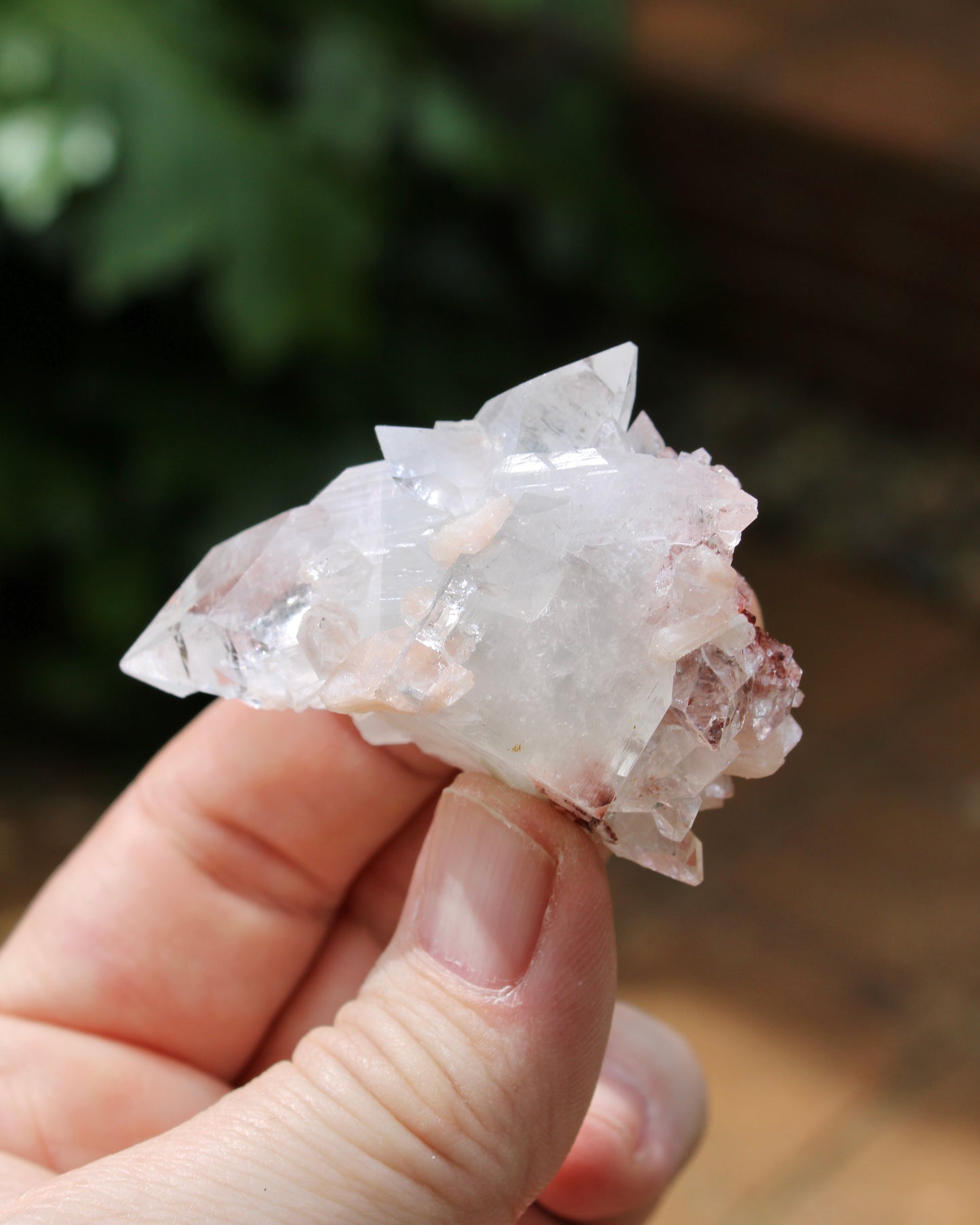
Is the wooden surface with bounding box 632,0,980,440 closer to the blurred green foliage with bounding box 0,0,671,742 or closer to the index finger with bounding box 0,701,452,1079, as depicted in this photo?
the blurred green foliage with bounding box 0,0,671,742

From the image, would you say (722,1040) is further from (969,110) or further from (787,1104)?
(969,110)

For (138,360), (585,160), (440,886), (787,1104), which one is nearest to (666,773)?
(440,886)

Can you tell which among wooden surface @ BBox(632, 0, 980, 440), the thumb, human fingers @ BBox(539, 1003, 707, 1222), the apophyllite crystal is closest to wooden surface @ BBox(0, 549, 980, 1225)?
human fingers @ BBox(539, 1003, 707, 1222)

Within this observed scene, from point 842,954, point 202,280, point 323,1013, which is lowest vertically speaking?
point 842,954

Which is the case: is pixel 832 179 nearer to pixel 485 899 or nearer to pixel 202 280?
pixel 202 280

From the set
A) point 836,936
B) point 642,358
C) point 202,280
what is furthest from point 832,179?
point 836,936

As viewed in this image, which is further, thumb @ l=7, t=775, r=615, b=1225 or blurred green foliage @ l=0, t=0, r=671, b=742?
blurred green foliage @ l=0, t=0, r=671, b=742

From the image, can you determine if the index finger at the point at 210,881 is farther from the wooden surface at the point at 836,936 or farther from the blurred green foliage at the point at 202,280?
the blurred green foliage at the point at 202,280
